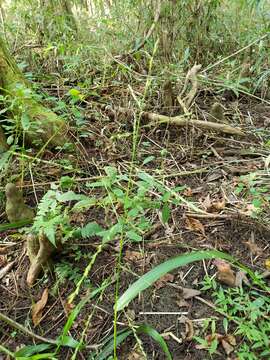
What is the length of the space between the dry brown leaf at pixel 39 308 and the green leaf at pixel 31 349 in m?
0.13

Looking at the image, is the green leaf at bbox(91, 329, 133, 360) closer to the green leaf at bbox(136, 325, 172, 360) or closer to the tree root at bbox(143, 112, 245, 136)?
the green leaf at bbox(136, 325, 172, 360)

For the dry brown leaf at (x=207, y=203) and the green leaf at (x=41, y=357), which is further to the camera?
the dry brown leaf at (x=207, y=203)

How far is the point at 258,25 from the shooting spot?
11.7 ft

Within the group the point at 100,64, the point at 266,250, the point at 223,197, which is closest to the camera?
the point at 266,250

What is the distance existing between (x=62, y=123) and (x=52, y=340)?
1.41 metres

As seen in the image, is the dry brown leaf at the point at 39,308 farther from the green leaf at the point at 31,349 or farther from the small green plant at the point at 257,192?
the small green plant at the point at 257,192

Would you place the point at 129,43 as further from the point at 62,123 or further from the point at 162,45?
the point at 62,123

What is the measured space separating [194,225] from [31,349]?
933mm

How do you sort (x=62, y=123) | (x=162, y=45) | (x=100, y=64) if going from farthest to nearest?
1. (x=100, y=64)
2. (x=162, y=45)
3. (x=62, y=123)

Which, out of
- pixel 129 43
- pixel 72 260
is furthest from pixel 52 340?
pixel 129 43

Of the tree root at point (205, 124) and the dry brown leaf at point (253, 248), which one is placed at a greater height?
the tree root at point (205, 124)

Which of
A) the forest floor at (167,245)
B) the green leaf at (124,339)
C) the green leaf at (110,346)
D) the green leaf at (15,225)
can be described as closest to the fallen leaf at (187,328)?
the forest floor at (167,245)

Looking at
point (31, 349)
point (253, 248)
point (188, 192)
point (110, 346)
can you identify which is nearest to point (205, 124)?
→ point (188, 192)

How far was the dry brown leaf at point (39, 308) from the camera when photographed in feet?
5.10
